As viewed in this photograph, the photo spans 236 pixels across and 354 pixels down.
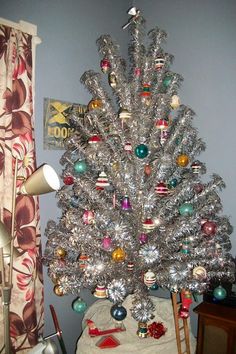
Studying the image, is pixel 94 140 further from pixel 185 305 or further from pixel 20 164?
pixel 185 305

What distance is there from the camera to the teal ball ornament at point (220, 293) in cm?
141

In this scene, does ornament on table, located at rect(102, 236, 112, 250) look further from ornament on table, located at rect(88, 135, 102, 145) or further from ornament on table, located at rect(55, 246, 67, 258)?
ornament on table, located at rect(88, 135, 102, 145)

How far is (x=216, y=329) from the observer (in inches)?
56.3

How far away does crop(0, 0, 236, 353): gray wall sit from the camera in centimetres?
171

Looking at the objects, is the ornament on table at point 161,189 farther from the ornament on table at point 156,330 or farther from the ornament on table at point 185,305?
the ornament on table at point 156,330

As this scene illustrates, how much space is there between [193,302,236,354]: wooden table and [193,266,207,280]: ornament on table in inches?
9.8

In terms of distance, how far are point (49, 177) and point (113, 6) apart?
164 centimetres

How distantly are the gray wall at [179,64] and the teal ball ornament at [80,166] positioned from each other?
41 cm

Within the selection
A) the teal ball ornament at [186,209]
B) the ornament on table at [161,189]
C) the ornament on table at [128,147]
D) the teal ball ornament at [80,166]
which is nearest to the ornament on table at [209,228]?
the teal ball ornament at [186,209]

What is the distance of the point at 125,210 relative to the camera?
1409 millimetres

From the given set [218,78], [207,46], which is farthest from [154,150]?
[207,46]

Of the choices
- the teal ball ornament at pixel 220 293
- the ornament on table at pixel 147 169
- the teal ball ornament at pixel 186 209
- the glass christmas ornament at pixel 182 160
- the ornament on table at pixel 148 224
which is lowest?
the teal ball ornament at pixel 220 293

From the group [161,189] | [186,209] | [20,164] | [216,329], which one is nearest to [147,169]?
[161,189]

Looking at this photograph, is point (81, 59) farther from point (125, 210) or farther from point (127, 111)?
point (125, 210)
